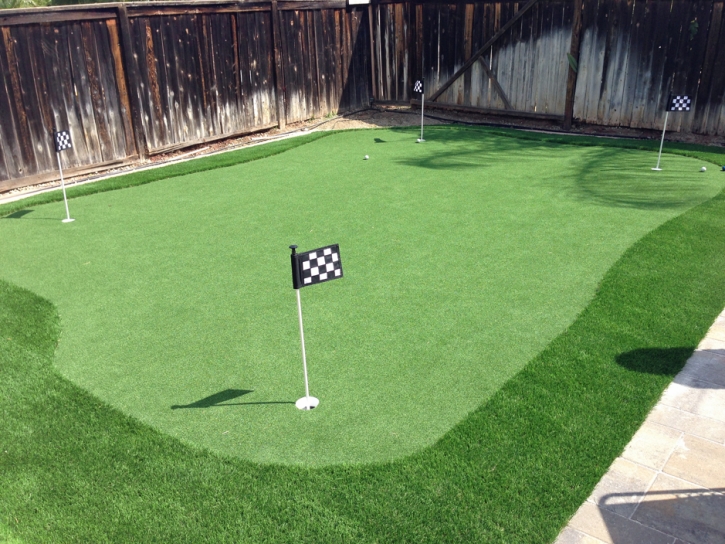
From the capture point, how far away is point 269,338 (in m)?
6.02

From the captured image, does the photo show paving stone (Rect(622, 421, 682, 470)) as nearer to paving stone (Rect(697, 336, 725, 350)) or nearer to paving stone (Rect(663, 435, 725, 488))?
paving stone (Rect(663, 435, 725, 488))

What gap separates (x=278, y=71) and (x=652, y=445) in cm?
1249

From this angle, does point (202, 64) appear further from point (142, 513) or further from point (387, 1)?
point (142, 513)

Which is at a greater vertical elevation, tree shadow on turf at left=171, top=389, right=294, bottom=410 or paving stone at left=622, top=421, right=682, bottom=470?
tree shadow on turf at left=171, top=389, right=294, bottom=410

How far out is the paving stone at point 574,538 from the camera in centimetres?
377

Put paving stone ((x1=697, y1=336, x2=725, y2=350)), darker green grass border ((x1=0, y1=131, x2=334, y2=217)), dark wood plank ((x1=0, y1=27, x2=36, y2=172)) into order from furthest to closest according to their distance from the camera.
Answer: darker green grass border ((x1=0, y1=131, x2=334, y2=217))
dark wood plank ((x1=0, y1=27, x2=36, y2=172))
paving stone ((x1=697, y1=336, x2=725, y2=350))

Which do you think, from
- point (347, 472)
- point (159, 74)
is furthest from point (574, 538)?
point (159, 74)

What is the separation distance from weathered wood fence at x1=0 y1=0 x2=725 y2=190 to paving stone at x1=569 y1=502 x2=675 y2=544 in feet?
33.3

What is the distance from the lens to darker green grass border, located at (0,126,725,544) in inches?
153

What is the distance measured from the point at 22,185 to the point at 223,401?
767 centimetres

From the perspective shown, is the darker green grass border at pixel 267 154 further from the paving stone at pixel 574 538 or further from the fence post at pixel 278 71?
the paving stone at pixel 574 538

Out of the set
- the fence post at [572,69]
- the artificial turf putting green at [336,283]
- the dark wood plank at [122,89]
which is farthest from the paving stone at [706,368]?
the dark wood plank at [122,89]

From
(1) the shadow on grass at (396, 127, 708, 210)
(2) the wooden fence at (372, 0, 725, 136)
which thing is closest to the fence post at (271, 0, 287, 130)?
(1) the shadow on grass at (396, 127, 708, 210)

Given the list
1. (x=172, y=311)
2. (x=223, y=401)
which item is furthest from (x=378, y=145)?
(x=223, y=401)
